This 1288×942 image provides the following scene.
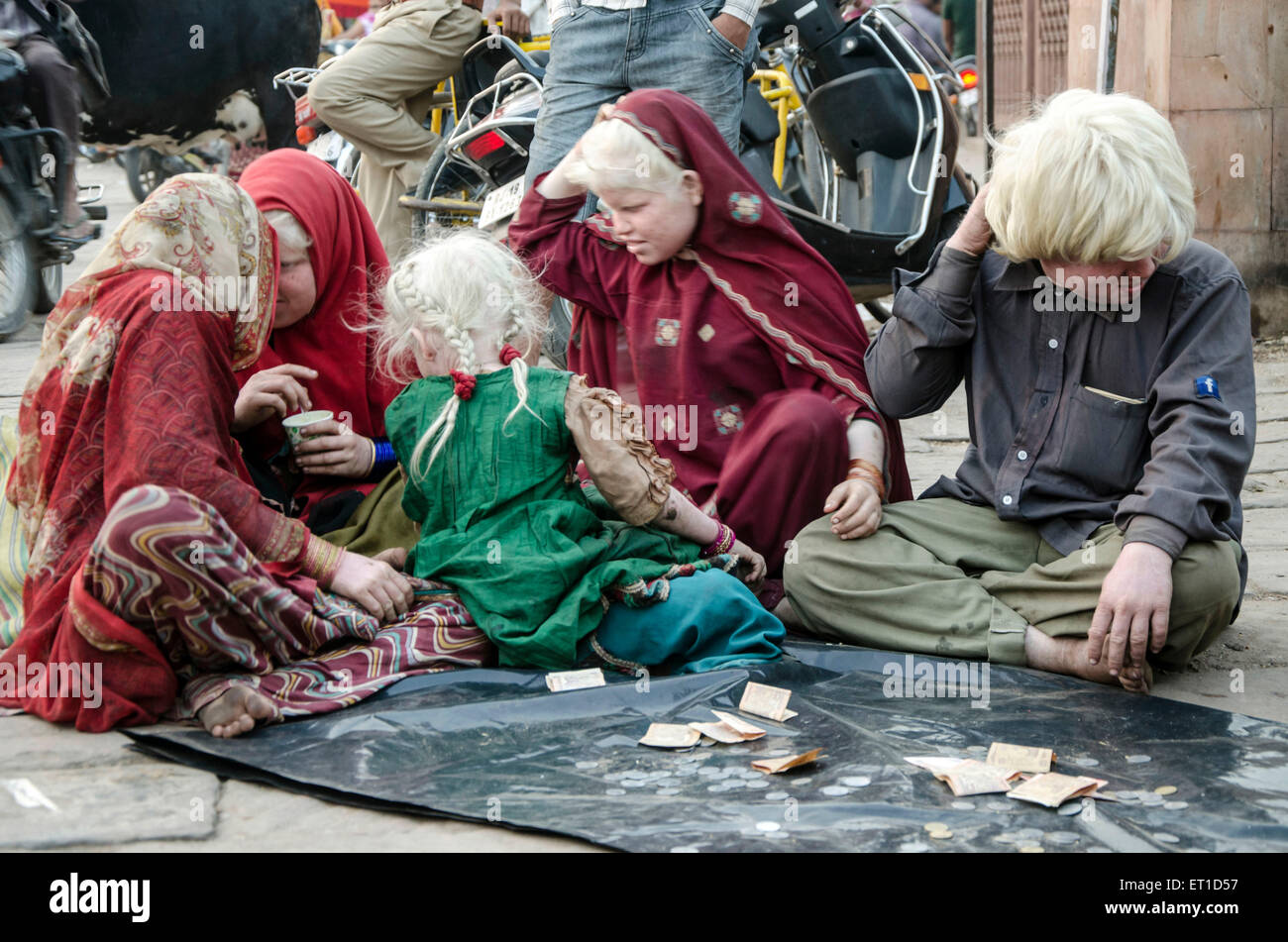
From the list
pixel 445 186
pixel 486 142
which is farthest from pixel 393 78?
pixel 486 142

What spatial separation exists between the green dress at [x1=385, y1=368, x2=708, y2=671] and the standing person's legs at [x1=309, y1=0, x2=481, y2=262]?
3314 millimetres

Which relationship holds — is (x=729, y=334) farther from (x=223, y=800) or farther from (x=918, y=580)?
(x=223, y=800)

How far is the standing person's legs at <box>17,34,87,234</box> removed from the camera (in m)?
6.66

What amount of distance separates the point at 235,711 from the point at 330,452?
0.71 m

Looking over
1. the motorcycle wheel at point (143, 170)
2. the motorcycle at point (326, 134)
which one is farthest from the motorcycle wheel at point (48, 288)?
the motorcycle wheel at point (143, 170)

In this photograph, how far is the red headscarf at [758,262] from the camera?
299 cm

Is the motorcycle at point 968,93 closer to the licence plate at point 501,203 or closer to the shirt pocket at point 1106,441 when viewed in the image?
the licence plate at point 501,203

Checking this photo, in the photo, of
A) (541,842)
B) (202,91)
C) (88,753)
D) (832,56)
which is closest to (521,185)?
(832,56)

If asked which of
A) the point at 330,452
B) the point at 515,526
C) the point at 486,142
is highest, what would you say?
the point at 486,142

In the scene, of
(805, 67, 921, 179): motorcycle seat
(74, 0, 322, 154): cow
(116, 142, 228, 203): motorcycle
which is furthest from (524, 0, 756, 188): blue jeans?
(116, 142, 228, 203): motorcycle

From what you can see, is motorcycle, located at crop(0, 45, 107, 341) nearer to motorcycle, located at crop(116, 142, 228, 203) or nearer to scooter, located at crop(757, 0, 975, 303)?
scooter, located at crop(757, 0, 975, 303)

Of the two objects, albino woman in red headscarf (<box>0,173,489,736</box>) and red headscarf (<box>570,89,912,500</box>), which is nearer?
albino woman in red headscarf (<box>0,173,489,736</box>)

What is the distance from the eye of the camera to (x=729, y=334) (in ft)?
10.0

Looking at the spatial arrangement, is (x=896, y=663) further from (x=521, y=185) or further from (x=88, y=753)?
(x=521, y=185)
